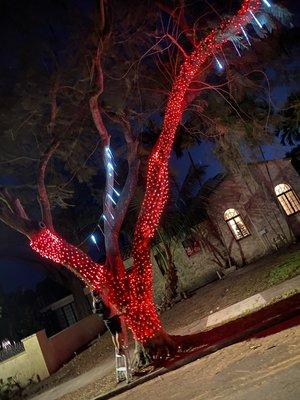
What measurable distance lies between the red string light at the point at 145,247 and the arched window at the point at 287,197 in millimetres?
12925

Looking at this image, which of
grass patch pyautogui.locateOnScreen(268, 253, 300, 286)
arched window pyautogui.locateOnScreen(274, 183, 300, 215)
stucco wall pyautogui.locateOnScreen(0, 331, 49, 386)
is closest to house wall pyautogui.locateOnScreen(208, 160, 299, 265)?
arched window pyautogui.locateOnScreen(274, 183, 300, 215)

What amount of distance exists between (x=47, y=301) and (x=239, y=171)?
18.9 m

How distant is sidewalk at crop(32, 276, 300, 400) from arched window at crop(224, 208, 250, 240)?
9.58 m

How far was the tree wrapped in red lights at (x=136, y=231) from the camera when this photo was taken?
27.3ft

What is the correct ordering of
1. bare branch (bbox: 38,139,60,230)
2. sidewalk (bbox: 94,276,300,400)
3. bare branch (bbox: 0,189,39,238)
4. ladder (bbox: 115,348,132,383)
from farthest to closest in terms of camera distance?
bare branch (bbox: 38,139,60,230)
bare branch (bbox: 0,189,39,238)
ladder (bbox: 115,348,132,383)
sidewalk (bbox: 94,276,300,400)

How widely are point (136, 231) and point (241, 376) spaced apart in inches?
167

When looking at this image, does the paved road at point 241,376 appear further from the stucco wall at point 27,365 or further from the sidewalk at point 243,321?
the stucco wall at point 27,365

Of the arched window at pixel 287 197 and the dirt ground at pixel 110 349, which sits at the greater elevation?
the arched window at pixel 287 197

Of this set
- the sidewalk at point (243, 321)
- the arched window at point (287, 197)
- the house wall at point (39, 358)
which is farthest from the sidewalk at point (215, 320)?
the arched window at point (287, 197)

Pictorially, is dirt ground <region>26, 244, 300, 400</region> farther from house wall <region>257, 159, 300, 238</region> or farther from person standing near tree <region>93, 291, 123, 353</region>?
house wall <region>257, 159, 300, 238</region>

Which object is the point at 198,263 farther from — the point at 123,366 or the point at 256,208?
the point at 123,366

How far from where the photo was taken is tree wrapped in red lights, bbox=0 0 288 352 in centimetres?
833

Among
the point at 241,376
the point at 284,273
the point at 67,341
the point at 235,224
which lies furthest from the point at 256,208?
the point at 241,376

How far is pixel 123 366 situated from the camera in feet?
27.0
